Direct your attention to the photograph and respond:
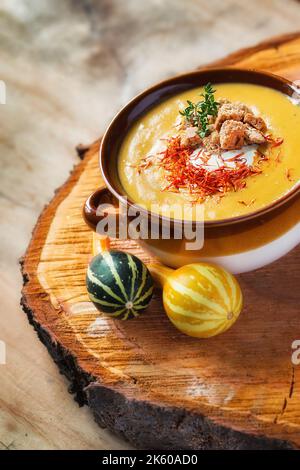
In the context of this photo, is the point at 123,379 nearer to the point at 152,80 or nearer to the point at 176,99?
the point at 176,99

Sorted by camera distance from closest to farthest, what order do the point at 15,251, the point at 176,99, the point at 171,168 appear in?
the point at 171,168, the point at 176,99, the point at 15,251

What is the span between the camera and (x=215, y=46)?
346 centimetres

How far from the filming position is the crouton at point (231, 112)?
79.5 inches

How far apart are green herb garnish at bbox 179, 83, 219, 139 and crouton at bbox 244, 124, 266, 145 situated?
4.9 inches

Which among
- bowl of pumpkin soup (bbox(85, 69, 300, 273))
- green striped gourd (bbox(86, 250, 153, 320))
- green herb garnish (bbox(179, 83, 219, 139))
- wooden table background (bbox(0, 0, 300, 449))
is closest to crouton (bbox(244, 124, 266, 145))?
bowl of pumpkin soup (bbox(85, 69, 300, 273))

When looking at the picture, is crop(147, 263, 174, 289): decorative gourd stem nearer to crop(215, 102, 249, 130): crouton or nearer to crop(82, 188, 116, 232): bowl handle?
crop(82, 188, 116, 232): bowl handle

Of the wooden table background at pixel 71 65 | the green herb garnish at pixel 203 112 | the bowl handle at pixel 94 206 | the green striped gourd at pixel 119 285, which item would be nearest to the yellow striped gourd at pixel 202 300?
the green striped gourd at pixel 119 285

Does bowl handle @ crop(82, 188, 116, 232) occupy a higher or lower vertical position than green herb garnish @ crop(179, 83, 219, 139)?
lower

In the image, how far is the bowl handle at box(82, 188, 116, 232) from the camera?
1983 millimetres

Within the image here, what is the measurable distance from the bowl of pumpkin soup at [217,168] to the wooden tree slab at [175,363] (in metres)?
0.18

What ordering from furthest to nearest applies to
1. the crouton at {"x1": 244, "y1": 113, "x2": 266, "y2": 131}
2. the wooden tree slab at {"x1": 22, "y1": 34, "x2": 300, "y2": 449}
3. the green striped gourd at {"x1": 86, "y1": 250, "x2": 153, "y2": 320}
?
1. the crouton at {"x1": 244, "y1": 113, "x2": 266, "y2": 131}
2. the green striped gourd at {"x1": 86, "y1": 250, "x2": 153, "y2": 320}
3. the wooden tree slab at {"x1": 22, "y1": 34, "x2": 300, "y2": 449}

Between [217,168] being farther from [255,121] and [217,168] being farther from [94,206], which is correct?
[94,206]
